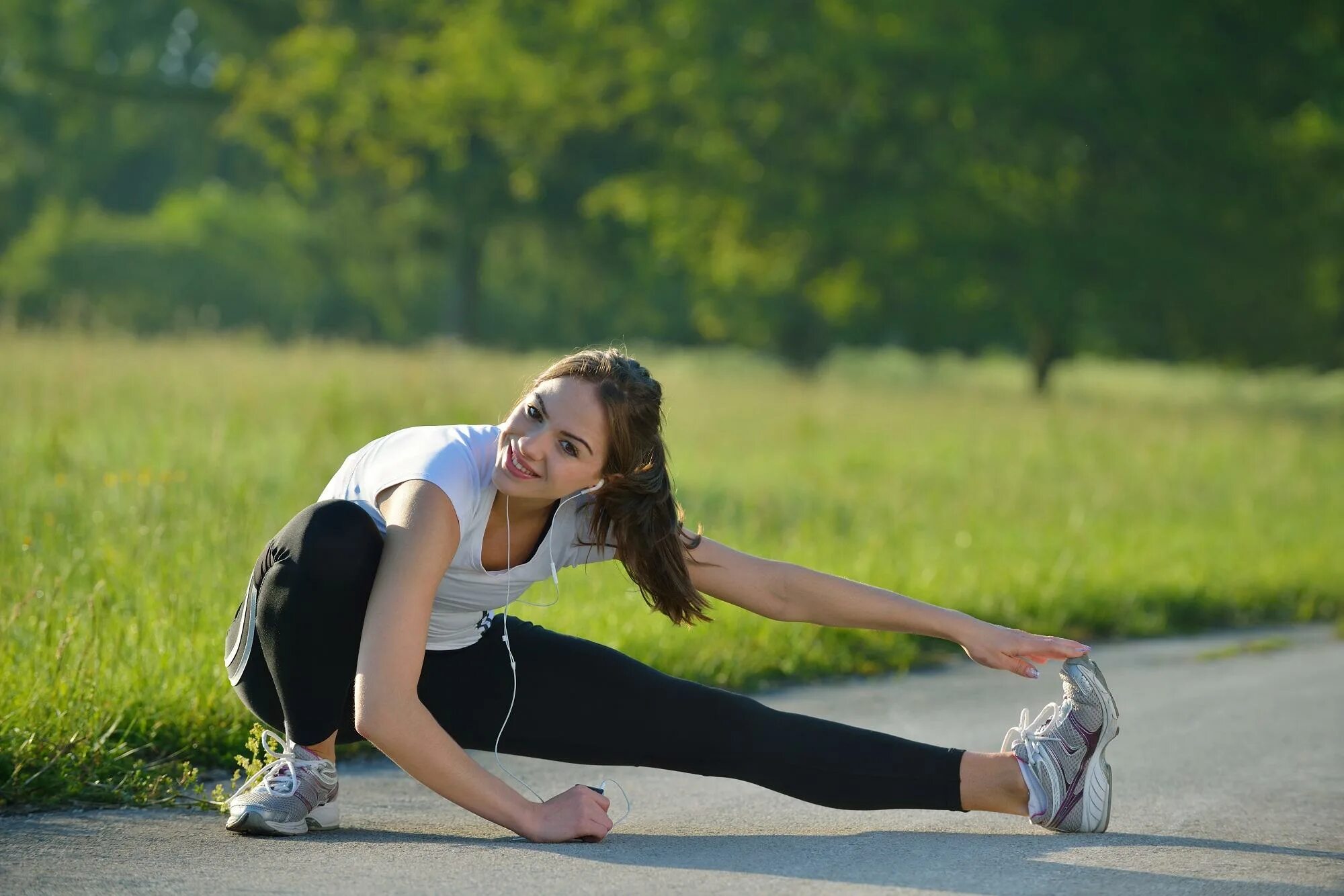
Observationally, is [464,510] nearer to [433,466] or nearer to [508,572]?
[433,466]

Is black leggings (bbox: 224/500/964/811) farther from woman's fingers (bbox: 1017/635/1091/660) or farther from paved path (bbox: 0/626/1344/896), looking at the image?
woman's fingers (bbox: 1017/635/1091/660)

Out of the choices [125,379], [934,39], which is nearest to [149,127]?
[934,39]

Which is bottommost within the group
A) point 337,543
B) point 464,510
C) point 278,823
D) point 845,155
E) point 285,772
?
point 278,823

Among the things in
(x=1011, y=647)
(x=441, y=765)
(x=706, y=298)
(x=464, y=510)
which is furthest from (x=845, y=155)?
(x=441, y=765)

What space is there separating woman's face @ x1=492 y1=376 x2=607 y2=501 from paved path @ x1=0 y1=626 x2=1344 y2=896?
0.85m

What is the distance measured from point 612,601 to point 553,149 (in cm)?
2354

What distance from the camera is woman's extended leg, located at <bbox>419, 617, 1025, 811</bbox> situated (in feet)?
12.4

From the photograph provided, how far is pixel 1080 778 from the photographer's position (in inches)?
149

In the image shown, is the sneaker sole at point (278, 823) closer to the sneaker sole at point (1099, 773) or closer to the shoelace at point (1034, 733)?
the shoelace at point (1034, 733)

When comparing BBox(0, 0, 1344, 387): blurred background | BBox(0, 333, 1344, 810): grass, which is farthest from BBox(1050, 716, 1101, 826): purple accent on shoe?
BBox(0, 0, 1344, 387): blurred background

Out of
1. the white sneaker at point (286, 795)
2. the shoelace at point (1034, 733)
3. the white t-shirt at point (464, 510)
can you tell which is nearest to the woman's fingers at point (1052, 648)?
the shoelace at point (1034, 733)

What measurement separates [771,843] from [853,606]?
63 centimetres

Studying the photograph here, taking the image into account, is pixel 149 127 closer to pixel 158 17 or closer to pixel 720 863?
pixel 158 17

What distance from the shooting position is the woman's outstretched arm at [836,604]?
3.81 metres
